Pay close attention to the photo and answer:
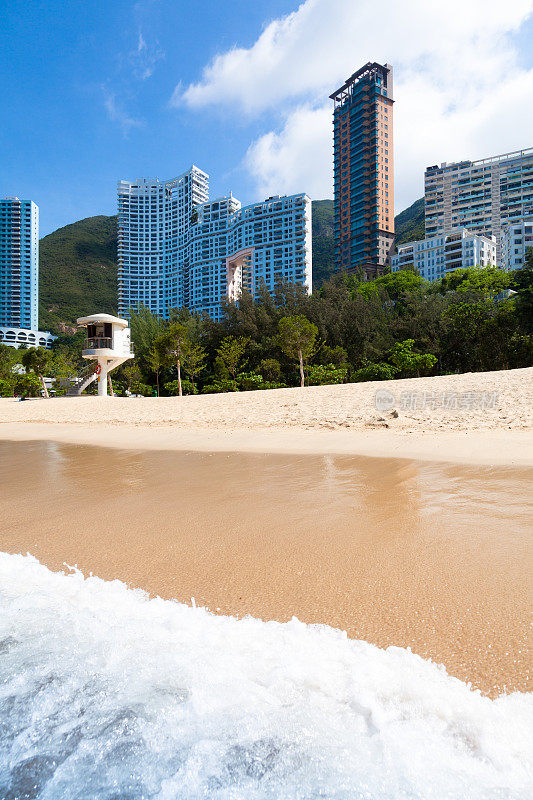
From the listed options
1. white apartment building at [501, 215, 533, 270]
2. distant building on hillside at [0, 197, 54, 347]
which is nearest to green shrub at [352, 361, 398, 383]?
white apartment building at [501, 215, 533, 270]

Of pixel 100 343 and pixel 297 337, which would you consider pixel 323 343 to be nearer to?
pixel 297 337

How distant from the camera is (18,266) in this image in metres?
132

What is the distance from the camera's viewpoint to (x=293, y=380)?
1153 inches

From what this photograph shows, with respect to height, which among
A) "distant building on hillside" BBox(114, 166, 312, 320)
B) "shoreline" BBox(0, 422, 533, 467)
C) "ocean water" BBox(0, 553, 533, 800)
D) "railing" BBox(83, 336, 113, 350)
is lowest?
"ocean water" BBox(0, 553, 533, 800)

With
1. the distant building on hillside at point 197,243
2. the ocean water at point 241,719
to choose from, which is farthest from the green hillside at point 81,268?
the ocean water at point 241,719

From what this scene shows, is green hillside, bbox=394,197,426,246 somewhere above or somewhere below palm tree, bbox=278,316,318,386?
above

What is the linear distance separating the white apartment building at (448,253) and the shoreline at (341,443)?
303ft

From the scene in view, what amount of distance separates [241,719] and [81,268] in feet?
469

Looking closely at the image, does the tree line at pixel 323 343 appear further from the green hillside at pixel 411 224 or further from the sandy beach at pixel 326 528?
the green hillside at pixel 411 224

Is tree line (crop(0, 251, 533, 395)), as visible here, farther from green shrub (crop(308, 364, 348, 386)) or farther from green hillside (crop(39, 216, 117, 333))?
green hillside (crop(39, 216, 117, 333))

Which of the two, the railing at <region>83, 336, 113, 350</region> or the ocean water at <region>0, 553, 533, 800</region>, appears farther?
the railing at <region>83, 336, 113, 350</region>

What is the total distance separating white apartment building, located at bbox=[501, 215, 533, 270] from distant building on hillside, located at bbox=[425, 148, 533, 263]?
26.7 feet

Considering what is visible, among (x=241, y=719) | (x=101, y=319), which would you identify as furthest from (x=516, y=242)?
(x=241, y=719)

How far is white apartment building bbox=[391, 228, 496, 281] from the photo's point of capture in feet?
317
